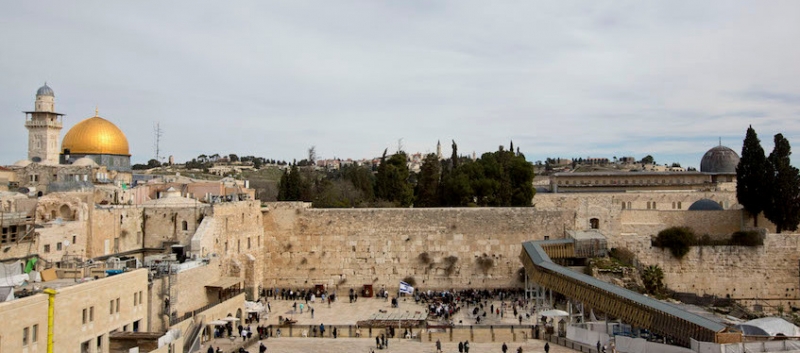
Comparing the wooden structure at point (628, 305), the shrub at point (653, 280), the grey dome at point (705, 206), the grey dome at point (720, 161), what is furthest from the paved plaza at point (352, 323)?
the grey dome at point (720, 161)

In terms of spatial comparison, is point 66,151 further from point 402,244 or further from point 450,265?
point 450,265

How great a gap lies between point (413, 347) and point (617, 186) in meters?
28.7

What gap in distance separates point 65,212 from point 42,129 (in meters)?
11.9

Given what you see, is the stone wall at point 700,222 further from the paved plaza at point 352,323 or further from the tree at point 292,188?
the tree at point 292,188

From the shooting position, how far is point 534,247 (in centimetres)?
2559

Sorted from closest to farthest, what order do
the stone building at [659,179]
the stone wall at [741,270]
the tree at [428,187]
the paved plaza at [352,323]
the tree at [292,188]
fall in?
the paved plaza at [352,323] → the stone wall at [741,270] → the tree at [428,187] → the tree at [292,188] → the stone building at [659,179]

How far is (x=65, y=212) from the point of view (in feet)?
73.4

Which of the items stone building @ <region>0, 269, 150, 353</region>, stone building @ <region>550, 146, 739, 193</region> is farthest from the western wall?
stone building @ <region>550, 146, 739, 193</region>

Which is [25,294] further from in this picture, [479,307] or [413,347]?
[479,307]

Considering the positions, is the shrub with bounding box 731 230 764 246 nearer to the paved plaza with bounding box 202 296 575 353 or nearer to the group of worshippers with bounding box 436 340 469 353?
the paved plaza with bounding box 202 296 575 353

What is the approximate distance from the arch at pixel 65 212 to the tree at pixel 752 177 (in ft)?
85.7

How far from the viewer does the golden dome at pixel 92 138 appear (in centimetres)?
3262

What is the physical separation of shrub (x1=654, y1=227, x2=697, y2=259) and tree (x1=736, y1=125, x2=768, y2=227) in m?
3.82

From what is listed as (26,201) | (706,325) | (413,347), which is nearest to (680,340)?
(706,325)
